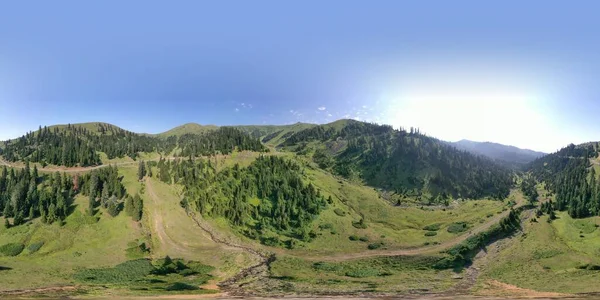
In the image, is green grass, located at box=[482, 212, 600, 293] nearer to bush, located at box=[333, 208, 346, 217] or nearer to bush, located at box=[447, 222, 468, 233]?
bush, located at box=[447, 222, 468, 233]

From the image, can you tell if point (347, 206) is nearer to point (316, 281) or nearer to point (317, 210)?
point (317, 210)

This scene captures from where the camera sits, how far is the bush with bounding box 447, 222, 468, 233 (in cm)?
14712

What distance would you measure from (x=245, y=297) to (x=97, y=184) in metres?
95.9

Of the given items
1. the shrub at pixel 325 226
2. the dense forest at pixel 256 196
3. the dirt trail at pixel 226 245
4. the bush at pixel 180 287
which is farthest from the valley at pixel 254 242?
the shrub at pixel 325 226

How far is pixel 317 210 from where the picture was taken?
151 m

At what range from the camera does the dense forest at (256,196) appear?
131 m

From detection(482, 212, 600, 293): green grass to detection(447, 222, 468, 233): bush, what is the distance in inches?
876

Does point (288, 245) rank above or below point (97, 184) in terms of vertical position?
below

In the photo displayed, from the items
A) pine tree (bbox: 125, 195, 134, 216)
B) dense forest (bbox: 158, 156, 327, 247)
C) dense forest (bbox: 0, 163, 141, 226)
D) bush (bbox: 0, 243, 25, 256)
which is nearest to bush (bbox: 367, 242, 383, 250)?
dense forest (bbox: 158, 156, 327, 247)

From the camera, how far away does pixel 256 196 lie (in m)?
153

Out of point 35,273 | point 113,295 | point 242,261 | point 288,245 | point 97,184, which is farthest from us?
point 97,184

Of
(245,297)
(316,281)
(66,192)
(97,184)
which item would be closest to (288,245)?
(316,281)

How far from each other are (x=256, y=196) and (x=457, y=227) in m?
91.5

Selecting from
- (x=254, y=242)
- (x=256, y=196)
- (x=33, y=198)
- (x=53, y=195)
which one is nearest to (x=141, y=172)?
(x=53, y=195)
